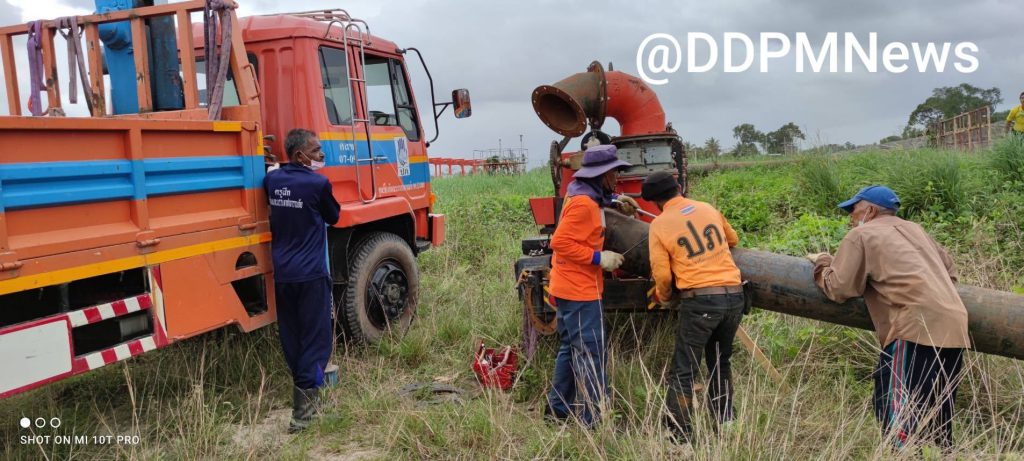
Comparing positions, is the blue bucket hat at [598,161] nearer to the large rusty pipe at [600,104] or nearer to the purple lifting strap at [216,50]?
the large rusty pipe at [600,104]

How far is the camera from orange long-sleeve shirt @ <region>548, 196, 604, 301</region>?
12.8 feet

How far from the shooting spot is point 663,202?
4.02 m

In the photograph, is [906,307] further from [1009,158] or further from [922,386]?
[1009,158]

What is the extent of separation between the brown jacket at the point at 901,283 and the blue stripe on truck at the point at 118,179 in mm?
3461

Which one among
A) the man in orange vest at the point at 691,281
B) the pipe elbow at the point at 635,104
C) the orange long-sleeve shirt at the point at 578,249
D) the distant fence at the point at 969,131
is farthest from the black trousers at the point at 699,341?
the distant fence at the point at 969,131

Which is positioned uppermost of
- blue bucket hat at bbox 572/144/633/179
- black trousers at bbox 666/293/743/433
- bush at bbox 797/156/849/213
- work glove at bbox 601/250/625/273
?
blue bucket hat at bbox 572/144/633/179

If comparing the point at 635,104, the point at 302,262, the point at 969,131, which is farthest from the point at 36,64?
the point at 969,131

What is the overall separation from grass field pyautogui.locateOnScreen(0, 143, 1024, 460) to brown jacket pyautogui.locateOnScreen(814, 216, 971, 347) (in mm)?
528

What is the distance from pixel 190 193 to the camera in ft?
12.8

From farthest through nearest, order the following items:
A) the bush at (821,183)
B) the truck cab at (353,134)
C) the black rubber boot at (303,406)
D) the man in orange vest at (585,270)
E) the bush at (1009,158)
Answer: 1. the bush at (821,183)
2. the bush at (1009,158)
3. the truck cab at (353,134)
4. the black rubber boot at (303,406)
5. the man in orange vest at (585,270)

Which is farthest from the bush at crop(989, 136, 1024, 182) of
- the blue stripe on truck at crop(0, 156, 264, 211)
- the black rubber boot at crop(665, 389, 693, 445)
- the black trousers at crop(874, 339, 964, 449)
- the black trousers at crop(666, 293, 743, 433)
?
the blue stripe on truck at crop(0, 156, 264, 211)

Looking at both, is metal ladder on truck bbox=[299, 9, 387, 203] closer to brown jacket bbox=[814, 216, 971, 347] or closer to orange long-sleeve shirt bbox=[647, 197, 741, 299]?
orange long-sleeve shirt bbox=[647, 197, 741, 299]

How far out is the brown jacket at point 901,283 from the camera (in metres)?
3.49

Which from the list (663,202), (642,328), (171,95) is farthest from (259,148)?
(642,328)
